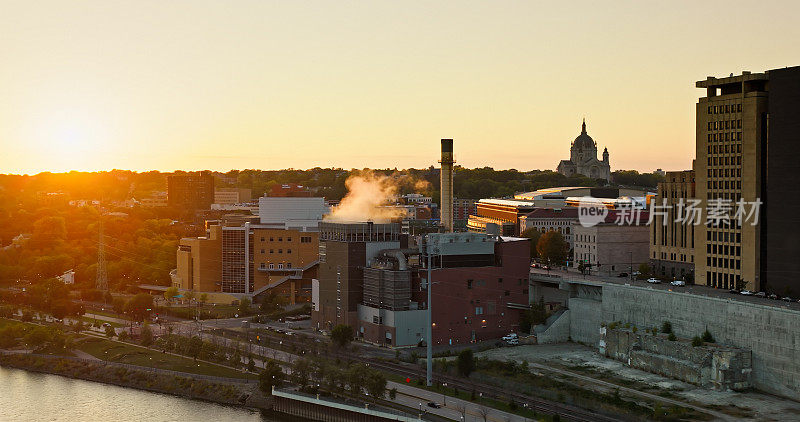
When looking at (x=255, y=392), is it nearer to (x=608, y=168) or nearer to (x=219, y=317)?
(x=219, y=317)

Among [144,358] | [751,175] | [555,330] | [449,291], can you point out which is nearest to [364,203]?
[449,291]

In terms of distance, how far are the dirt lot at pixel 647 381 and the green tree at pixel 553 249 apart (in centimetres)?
2060

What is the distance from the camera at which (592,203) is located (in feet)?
335

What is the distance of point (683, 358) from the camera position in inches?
1861

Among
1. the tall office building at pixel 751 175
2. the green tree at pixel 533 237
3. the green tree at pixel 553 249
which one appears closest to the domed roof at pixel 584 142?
the green tree at pixel 533 237

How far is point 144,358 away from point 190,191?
12083cm

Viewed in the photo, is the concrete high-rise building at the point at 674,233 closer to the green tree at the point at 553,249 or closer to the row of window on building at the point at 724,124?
the row of window on building at the point at 724,124

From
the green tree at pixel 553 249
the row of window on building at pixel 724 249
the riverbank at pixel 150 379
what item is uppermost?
the row of window on building at pixel 724 249

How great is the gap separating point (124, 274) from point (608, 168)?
351 ft

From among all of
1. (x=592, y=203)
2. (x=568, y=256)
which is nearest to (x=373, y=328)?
(x=568, y=256)

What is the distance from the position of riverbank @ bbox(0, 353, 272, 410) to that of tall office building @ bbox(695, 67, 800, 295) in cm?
3086

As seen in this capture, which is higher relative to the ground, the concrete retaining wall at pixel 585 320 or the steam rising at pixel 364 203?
the steam rising at pixel 364 203

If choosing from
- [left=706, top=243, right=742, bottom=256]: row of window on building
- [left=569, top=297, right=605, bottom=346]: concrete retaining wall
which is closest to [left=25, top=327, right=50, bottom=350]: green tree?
[left=569, top=297, right=605, bottom=346]: concrete retaining wall

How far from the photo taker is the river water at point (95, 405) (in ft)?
155
